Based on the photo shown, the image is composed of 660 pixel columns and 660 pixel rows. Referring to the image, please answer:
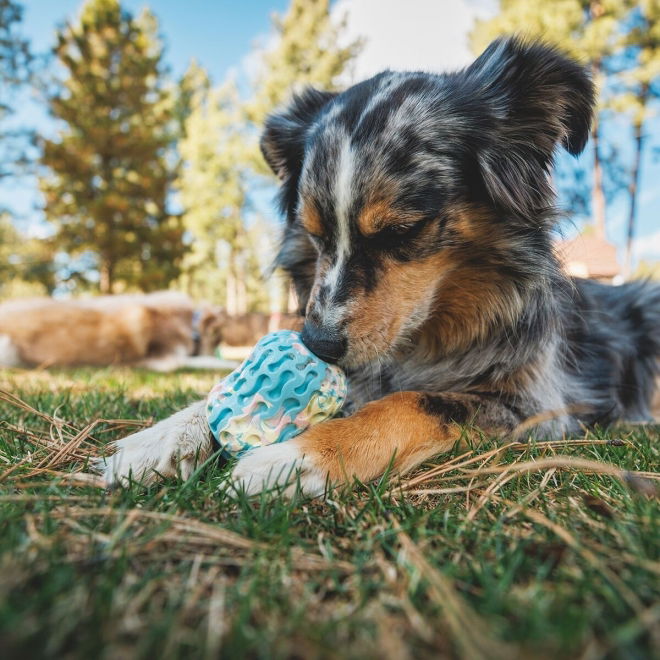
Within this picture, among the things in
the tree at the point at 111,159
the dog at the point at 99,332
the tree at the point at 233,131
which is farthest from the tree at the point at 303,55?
the dog at the point at 99,332

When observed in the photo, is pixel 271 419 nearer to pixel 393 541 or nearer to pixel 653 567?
pixel 393 541

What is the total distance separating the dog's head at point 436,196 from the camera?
2.28 metres

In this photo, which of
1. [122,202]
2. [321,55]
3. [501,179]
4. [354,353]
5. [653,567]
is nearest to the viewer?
[653,567]

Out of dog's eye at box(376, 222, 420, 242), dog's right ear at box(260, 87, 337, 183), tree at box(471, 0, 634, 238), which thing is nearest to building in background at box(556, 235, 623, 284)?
dog's right ear at box(260, 87, 337, 183)

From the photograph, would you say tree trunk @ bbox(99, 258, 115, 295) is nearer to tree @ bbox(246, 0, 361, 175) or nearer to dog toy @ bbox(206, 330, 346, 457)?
tree @ bbox(246, 0, 361, 175)

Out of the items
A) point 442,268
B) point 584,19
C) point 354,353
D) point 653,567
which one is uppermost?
point 584,19

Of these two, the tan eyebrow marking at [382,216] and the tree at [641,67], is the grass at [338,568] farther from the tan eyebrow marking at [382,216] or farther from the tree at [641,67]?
the tree at [641,67]

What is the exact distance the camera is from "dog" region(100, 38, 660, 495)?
222 cm

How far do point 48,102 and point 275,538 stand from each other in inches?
922

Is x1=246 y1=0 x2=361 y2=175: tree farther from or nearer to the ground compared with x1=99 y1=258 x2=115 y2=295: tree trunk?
farther from the ground

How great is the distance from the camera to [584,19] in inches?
647

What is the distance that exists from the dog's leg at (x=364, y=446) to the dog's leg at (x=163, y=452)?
24 centimetres

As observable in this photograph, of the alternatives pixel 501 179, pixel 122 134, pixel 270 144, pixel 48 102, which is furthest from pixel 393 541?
pixel 48 102

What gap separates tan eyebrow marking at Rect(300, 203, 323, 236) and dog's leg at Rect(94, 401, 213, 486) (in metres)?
1.11
